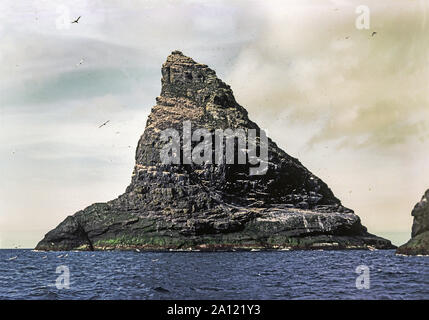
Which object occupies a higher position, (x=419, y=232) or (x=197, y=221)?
(x=197, y=221)

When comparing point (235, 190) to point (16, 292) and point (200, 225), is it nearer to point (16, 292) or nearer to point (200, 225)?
point (200, 225)

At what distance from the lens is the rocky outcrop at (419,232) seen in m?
109

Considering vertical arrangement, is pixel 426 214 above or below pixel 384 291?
above

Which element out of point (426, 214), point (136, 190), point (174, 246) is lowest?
point (174, 246)

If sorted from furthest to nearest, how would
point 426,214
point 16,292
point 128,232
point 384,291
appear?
point 128,232, point 426,214, point 16,292, point 384,291

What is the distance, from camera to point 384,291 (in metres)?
37.2

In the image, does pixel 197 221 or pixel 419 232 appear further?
pixel 197 221

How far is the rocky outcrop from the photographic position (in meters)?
109

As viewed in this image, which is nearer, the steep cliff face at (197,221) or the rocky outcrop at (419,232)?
the rocky outcrop at (419,232)

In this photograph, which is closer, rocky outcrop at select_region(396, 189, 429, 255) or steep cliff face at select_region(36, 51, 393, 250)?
rocky outcrop at select_region(396, 189, 429, 255)

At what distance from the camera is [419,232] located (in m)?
116

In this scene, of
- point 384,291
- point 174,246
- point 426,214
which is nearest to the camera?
point 384,291
